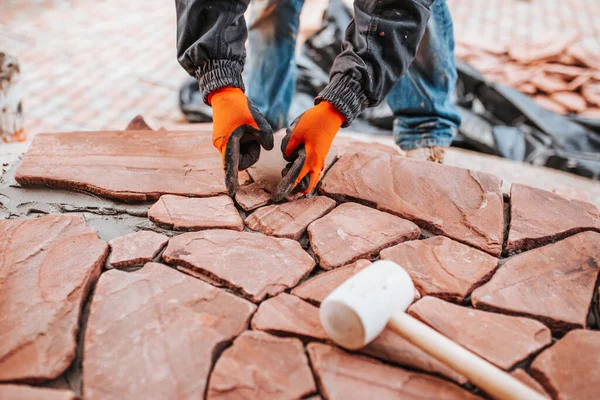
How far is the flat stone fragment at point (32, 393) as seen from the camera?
1031 millimetres

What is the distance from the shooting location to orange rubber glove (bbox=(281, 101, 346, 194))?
5.43 feet

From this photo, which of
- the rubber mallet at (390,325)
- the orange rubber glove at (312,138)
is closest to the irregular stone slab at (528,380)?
the rubber mallet at (390,325)

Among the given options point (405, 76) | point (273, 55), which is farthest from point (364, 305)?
point (273, 55)

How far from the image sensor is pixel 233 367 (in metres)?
1.14

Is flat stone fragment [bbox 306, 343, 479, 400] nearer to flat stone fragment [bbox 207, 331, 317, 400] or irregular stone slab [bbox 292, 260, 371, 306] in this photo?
flat stone fragment [bbox 207, 331, 317, 400]

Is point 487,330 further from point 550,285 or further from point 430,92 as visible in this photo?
point 430,92

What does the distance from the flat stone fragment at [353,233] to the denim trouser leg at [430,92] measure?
1012 millimetres

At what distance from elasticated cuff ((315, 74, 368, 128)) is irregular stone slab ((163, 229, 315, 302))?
542 millimetres

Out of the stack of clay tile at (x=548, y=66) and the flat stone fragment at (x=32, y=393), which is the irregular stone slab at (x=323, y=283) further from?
the stack of clay tile at (x=548, y=66)

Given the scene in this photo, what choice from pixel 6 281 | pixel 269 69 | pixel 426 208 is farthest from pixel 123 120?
pixel 426 208

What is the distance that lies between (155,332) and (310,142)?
84cm

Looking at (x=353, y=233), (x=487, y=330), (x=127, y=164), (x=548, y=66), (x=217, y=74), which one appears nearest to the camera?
(x=487, y=330)

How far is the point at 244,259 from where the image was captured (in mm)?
1472

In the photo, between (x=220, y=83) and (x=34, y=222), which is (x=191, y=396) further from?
(x=220, y=83)
